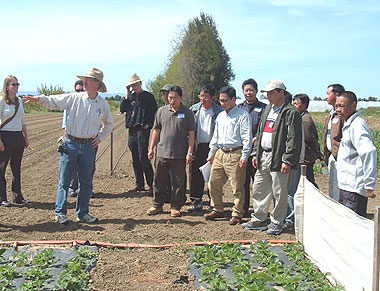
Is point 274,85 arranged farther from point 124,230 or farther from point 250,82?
point 124,230

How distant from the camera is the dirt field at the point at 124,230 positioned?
13.9 ft

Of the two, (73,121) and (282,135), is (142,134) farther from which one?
(282,135)

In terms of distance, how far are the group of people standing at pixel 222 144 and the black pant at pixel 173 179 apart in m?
0.01

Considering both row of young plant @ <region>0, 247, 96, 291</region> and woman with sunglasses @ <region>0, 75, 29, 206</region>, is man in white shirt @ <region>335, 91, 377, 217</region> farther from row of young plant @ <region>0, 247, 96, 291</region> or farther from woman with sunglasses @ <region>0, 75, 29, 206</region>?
woman with sunglasses @ <region>0, 75, 29, 206</region>

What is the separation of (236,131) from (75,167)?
2221 mm

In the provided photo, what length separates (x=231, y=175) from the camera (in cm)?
587

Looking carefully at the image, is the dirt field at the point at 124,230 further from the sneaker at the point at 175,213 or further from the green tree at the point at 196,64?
the green tree at the point at 196,64

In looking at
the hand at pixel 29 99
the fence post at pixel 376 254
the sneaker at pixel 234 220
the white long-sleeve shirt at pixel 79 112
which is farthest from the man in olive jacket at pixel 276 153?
the hand at pixel 29 99

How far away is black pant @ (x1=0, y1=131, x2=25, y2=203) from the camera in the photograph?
21.7 feet

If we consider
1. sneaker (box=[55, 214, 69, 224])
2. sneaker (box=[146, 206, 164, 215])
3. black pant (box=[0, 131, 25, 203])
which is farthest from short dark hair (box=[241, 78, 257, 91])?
black pant (box=[0, 131, 25, 203])

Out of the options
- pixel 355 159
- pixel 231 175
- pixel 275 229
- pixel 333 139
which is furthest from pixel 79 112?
pixel 355 159

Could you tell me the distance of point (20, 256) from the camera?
14.3 feet

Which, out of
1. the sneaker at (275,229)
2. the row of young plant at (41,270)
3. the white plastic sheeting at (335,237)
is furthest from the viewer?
the sneaker at (275,229)

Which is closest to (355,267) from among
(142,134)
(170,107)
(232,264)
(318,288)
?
(318,288)
